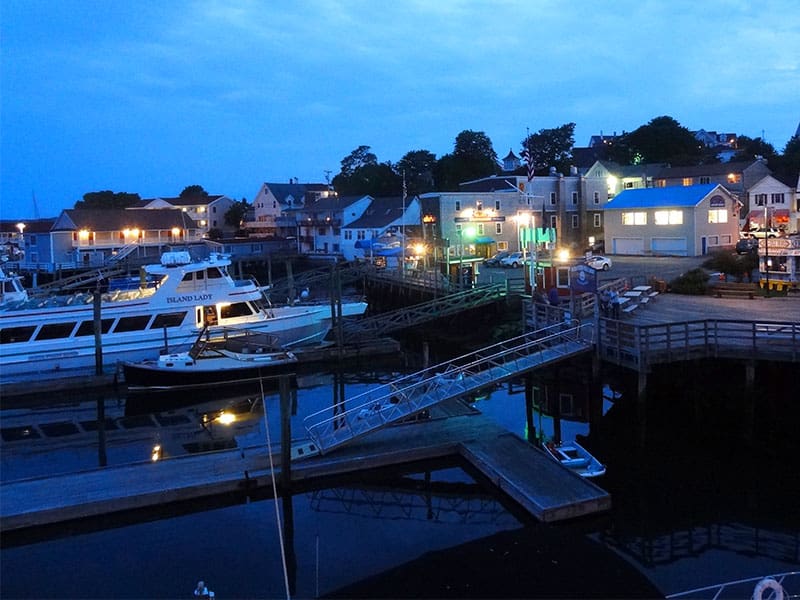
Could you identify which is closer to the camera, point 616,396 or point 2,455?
point 2,455

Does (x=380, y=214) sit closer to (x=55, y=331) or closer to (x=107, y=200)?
(x=55, y=331)

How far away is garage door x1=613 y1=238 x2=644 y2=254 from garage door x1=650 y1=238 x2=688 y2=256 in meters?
0.97

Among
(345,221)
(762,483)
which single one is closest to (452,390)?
(762,483)

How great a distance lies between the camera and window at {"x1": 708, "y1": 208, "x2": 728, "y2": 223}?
49938 mm

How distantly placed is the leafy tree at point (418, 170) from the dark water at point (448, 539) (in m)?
82.5

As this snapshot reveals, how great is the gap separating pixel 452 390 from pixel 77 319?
18.7 m

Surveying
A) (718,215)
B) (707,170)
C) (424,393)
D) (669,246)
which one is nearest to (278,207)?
(707,170)

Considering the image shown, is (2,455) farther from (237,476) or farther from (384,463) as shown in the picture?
(384,463)

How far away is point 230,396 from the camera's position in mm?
26469

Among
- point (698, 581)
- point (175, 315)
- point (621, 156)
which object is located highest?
point (621, 156)

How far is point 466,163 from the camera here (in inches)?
3593

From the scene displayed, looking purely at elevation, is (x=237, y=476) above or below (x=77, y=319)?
below

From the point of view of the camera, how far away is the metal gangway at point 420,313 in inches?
1403

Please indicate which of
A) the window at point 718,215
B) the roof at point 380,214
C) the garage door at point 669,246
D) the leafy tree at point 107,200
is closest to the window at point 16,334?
the garage door at point 669,246
